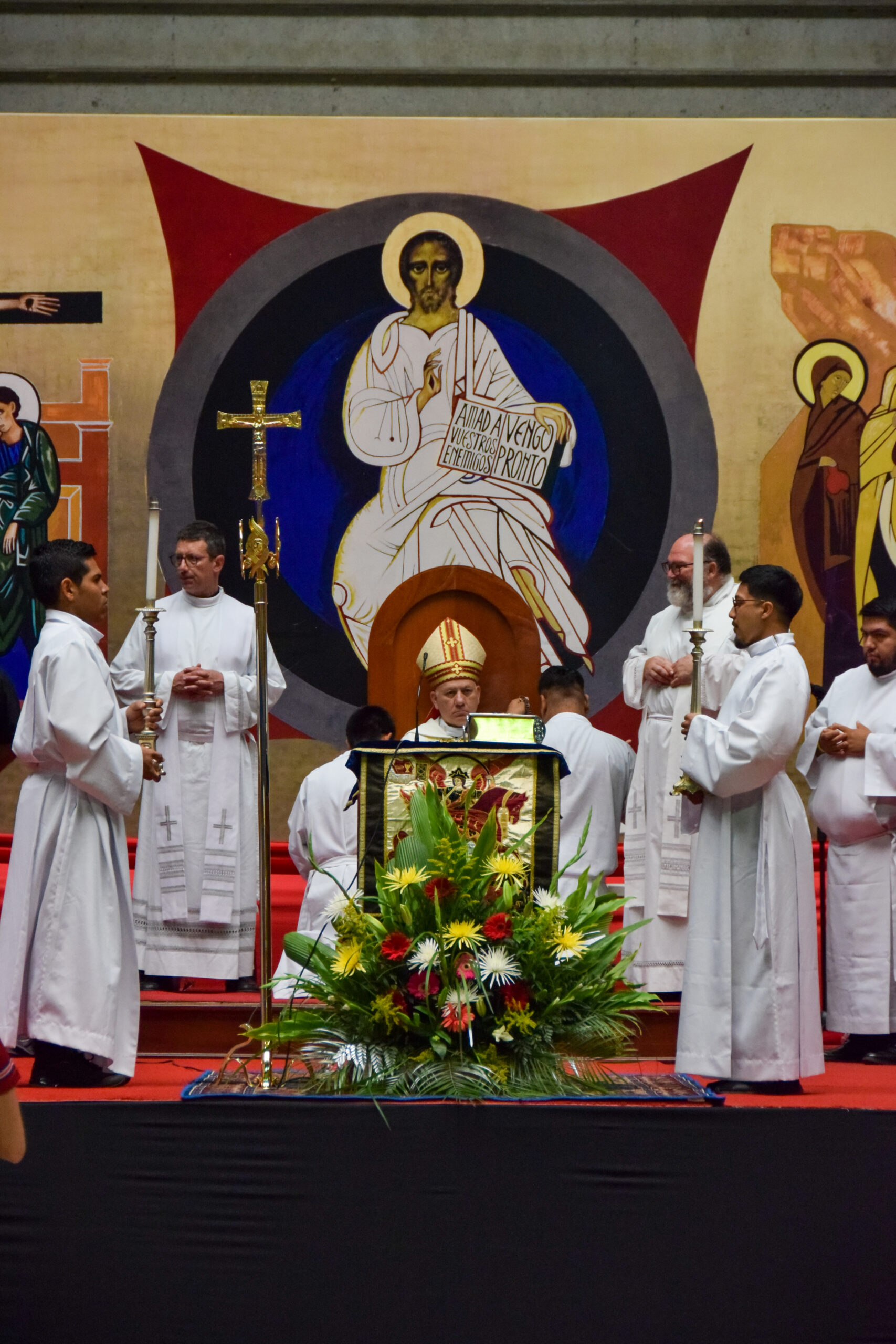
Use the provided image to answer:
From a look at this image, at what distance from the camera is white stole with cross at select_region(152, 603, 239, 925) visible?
641 centimetres

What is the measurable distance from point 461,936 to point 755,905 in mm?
2007

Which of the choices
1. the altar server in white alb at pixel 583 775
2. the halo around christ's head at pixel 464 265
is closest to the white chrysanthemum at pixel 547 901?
the altar server in white alb at pixel 583 775

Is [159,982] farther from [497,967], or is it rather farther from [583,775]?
[497,967]

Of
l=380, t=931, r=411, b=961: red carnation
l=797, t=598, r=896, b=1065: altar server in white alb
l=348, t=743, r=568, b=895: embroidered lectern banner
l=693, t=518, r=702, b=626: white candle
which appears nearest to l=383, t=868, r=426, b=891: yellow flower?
l=380, t=931, r=411, b=961: red carnation

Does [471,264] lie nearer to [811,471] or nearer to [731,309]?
[731,309]

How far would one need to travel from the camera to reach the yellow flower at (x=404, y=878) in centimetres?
323

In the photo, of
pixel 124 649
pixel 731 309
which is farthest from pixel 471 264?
pixel 124 649

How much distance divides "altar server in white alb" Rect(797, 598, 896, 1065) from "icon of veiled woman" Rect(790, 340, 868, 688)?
9.01 ft

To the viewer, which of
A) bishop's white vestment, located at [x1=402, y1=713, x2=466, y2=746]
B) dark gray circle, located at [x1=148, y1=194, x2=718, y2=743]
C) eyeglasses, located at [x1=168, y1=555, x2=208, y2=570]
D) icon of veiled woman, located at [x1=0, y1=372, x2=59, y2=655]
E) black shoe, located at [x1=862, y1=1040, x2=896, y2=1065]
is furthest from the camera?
dark gray circle, located at [x1=148, y1=194, x2=718, y2=743]

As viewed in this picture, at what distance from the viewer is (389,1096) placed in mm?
3051

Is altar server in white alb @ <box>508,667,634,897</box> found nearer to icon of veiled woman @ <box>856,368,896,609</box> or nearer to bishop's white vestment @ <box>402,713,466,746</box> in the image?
bishop's white vestment @ <box>402,713,466,746</box>

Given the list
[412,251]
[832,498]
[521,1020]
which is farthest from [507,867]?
[412,251]

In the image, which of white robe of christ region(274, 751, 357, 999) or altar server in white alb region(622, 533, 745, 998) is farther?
altar server in white alb region(622, 533, 745, 998)

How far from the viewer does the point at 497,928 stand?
3160 millimetres
